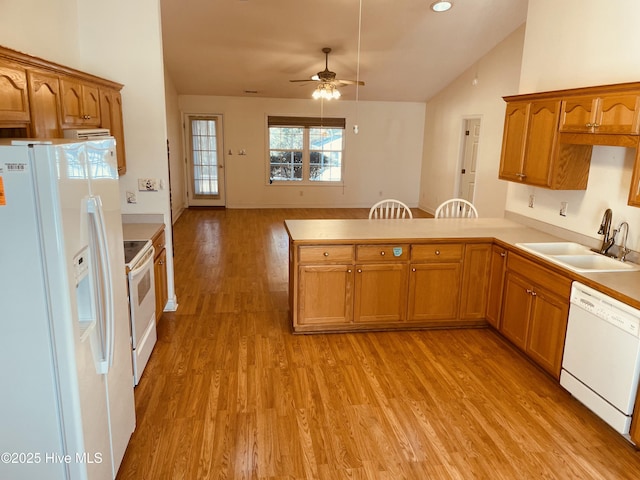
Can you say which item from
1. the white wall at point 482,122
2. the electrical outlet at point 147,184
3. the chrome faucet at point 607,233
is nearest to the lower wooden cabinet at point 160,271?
the electrical outlet at point 147,184

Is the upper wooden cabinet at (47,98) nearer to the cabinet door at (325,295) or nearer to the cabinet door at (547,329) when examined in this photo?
the cabinet door at (325,295)

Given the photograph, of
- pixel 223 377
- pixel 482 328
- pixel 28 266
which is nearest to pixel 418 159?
pixel 482 328

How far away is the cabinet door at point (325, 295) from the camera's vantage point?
3.71m

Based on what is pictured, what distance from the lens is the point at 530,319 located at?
3332 mm

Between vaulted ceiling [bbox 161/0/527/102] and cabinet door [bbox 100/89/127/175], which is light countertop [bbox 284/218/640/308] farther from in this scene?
vaulted ceiling [bbox 161/0/527/102]

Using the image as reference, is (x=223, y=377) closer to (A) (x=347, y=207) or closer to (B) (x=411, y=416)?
(B) (x=411, y=416)

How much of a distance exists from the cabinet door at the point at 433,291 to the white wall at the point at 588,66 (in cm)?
105

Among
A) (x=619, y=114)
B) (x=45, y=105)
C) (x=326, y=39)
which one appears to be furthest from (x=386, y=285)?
(x=326, y=39)

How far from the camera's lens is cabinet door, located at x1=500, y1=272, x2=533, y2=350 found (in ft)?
11.1

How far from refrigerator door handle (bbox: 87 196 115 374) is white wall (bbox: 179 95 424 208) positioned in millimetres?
8305

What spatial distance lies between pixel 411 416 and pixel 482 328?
1.63 meters

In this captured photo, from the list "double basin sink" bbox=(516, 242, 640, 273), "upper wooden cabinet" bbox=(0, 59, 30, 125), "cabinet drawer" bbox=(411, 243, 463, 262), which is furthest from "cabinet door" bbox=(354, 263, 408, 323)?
"upper wooden cabinet" bbox=(0, 59, 30, 125)

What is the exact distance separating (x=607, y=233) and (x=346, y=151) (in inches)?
292

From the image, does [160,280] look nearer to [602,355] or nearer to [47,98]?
[47,98]
